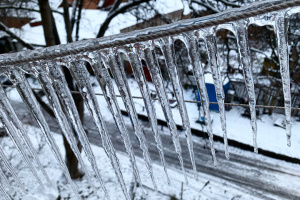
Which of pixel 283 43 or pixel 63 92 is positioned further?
pixel 63 92

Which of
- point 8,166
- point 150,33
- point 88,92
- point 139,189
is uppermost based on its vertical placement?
point 150,33

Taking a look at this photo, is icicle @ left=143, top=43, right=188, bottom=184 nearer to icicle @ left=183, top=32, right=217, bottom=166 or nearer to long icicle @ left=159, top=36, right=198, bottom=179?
long icicle @ left=159, top=36, right=198, bottom=179

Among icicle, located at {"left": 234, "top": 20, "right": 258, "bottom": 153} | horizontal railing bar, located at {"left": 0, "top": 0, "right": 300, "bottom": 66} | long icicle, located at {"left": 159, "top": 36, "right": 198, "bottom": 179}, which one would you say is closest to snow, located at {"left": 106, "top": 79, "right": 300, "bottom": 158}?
long icicle, located at {"left": 159, "top": 36, "right": 198, "bottom": 179}

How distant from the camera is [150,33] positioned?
141cm

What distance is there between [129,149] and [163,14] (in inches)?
168

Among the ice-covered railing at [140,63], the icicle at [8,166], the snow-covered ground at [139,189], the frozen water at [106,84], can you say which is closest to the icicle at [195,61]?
the ice-covered railing at [140,63]

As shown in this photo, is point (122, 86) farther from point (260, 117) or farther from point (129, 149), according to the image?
point (260, 117)

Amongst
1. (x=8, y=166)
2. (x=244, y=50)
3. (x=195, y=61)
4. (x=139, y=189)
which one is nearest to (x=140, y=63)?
(x=195, y=61)

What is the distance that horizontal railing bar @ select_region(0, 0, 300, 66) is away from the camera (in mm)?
1178

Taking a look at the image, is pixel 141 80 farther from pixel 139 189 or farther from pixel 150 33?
pixel 139 189

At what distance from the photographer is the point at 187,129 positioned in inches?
71.6

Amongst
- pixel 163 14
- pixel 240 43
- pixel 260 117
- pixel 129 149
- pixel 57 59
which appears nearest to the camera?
pixel 240 43

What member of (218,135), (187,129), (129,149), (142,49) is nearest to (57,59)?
(142,49)

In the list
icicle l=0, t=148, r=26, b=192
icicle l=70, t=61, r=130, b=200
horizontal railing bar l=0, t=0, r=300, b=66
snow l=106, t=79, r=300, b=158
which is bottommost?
snow l=106, t=79, r=300, b=158
